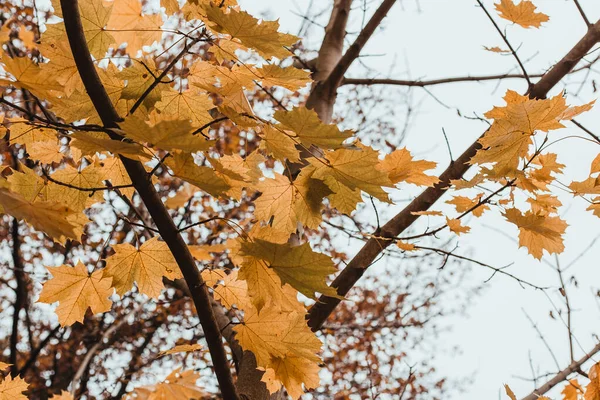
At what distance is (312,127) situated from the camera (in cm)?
106

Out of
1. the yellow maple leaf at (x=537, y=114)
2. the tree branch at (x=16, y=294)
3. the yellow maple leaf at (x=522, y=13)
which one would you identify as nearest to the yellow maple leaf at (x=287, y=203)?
the yellow maple leaf at (x=537, y=114)

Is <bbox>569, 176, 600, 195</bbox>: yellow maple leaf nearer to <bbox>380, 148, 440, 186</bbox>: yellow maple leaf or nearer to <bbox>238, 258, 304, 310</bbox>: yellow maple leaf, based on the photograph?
<bbox>380, 148, 440, 186</bbox>: yellow maple leaf

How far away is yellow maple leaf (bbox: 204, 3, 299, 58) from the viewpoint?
106 centimetres

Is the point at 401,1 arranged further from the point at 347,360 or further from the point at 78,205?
the point at 347,360

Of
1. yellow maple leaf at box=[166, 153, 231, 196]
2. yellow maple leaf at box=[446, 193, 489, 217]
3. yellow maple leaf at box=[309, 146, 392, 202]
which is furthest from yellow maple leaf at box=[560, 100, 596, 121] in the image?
yellow maple leaf at box=[166, 153, 231, 196]

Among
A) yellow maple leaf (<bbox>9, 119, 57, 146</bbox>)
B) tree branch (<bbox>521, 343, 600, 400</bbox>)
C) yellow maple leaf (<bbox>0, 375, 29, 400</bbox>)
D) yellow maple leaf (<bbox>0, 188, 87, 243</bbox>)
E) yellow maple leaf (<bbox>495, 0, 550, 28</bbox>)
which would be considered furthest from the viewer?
tree branch (<bbox>521, 343, 600, 400</bbox>)

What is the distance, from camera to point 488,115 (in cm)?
162

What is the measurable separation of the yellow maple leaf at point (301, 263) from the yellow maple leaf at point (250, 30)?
1.38 feet

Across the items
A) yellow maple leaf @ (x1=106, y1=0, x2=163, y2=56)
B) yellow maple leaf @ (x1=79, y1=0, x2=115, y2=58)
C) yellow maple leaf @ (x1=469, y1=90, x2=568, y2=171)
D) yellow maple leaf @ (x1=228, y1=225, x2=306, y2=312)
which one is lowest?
yellow maple leaf @ (x1=228, y1=225, x2=306, y2=312)

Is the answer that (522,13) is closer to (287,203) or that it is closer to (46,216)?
(287,203)

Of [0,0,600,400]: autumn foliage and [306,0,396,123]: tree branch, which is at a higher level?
[306,0,396,123]: tree branch

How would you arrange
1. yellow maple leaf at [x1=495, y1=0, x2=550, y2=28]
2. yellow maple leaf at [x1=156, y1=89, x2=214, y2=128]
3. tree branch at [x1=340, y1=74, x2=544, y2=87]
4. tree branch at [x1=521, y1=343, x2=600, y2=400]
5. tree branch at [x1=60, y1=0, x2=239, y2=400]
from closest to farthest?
tree branch at [x1=60, y1=0, x2=239, y2=400], yellow maple leaf at [x1=156, y1=89, x2=214, y2=128], yellow maple leaf at [x1=495, y1=0, x2=550, y2=28], tree branch at [x1=521, y1=343, x2=600, y2=400], tree branch at [x1=340, y1=74, x2=544, y2=87]

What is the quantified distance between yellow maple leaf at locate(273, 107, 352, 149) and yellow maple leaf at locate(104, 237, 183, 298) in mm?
623

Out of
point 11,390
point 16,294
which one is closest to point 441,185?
point 11,390
